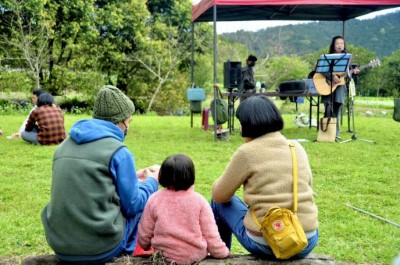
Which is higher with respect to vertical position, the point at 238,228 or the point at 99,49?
the point at 99,49

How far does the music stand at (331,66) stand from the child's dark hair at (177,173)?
6.03m

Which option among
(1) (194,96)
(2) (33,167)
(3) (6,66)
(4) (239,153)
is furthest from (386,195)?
(3) (6,66)

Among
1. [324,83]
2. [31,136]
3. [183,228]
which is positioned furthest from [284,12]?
[183,228]

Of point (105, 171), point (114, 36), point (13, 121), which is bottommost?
point (13, 121)

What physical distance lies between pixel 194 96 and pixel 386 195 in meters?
6.18

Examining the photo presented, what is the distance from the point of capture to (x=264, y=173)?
2340mm

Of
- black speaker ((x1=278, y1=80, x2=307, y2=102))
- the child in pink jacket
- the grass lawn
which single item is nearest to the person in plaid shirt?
the grass lawn

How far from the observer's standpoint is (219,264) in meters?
2.38

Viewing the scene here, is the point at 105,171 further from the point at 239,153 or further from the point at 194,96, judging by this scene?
the point at 194,96

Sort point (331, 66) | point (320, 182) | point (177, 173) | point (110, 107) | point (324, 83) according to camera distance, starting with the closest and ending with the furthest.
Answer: point (177, 173)
point (110, 107)
point (320, 182)
point (331, 66)
point (324, 83)

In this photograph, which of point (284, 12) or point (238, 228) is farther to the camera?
point (284, 12)

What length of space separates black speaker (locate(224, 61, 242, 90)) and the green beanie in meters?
6.99

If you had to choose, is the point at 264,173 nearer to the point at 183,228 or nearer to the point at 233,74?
the point at 183,228

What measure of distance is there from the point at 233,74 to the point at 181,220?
7267 mm
